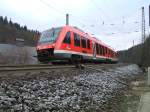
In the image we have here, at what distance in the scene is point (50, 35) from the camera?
20688 mm

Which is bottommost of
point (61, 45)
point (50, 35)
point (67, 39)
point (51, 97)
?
point (51, 97)

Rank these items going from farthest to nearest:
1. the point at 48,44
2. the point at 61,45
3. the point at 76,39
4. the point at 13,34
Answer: the point at 13,34, the point at 76,39, the point at 48,44, the point at 61,45

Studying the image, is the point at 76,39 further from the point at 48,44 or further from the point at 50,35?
the point at 48,44

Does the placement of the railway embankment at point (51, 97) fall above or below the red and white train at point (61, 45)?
below

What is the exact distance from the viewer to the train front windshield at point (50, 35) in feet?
65.9

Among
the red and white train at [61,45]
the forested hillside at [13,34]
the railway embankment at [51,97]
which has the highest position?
the forested hillside at [13,34]

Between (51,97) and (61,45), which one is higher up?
(61,45)

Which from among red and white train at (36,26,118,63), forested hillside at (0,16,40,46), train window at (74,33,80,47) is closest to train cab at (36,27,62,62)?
red and white train at (36,26,118,63)

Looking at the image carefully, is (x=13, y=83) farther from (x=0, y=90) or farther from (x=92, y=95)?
(x=92, y=95)

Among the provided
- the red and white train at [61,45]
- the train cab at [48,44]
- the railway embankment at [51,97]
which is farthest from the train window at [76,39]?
the railway embankment at [51,97]

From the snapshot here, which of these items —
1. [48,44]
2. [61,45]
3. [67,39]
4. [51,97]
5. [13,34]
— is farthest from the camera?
[13,34]

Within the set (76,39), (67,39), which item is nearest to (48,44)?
(67,39)

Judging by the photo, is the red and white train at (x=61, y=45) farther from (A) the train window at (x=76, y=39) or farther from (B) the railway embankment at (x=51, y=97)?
(B) the railway embankment at (x=51, y=97)

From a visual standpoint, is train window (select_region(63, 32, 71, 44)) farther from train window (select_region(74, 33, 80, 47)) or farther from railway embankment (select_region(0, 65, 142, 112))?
Result: railway embankment (select_region(0, 65, 142, 112))
